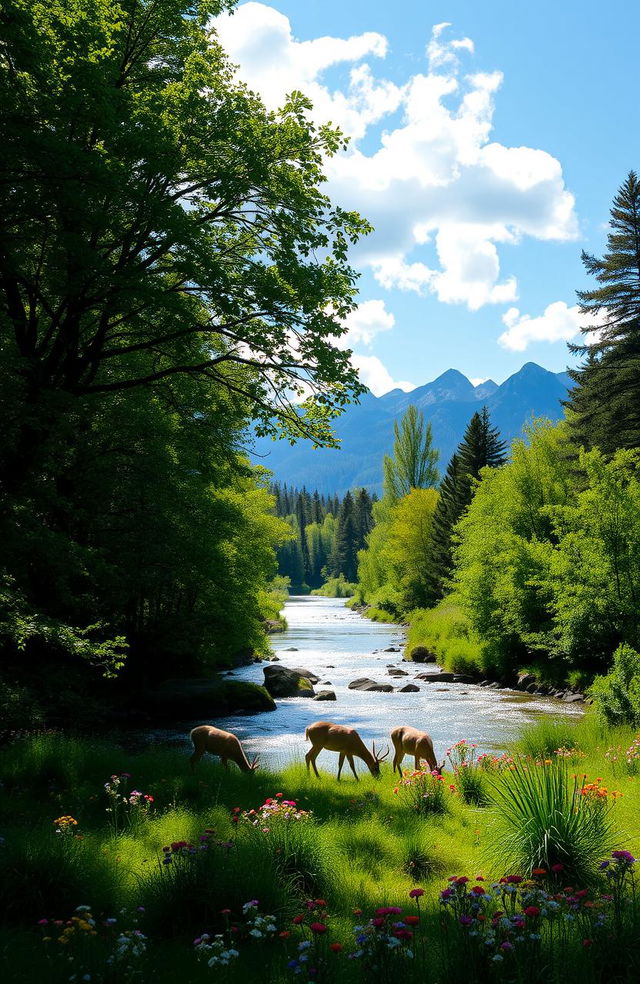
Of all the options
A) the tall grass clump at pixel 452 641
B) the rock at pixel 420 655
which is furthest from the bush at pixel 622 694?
the rock at pixel 420 655

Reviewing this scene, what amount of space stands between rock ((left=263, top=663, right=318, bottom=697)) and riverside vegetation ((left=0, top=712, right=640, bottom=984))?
49.0 feet

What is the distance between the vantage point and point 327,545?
167375 millimetres

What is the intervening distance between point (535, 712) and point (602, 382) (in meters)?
12.9

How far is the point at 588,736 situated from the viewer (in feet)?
41.3

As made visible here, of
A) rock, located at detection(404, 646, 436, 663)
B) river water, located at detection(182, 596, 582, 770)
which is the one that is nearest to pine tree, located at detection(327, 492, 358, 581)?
rock, located at detection(404, 646, 436, 663)

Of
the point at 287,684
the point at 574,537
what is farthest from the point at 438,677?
the point at 574,537

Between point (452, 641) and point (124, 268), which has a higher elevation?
point (124, 268)

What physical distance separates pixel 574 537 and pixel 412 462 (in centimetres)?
5039

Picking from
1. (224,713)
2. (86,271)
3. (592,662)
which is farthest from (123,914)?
(592,662)

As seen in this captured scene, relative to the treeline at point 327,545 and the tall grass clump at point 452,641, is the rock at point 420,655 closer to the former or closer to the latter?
the tall grass clump at point 452,641

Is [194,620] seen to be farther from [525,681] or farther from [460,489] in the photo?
[460,489]

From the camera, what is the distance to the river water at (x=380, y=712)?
16.4m

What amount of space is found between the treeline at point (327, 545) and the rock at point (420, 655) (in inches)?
3627

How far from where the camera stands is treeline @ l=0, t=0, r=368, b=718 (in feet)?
27.3
